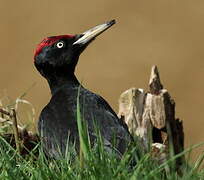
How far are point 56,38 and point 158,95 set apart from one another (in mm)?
954

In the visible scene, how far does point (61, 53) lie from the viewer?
16.0 feet

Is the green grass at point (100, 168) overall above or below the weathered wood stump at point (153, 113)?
above

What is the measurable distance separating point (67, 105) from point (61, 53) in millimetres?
754

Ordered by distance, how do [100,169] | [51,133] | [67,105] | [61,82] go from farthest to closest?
[61,82] → [67,105] → [51,133] → [100,169]

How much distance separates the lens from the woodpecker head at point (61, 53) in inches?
189

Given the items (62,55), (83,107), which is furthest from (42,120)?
(62,55)

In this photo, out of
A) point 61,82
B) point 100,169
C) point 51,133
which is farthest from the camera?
point 61,82

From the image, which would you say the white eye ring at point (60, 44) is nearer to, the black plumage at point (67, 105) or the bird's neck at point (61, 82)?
the black plumage at point (67, 105)

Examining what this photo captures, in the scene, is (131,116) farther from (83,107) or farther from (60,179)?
(60,179)

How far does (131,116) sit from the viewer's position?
172 inches

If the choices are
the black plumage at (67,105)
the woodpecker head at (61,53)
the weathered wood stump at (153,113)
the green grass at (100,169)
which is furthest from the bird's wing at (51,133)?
the green grass at (100,169)

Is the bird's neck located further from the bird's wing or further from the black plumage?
the bird's wing

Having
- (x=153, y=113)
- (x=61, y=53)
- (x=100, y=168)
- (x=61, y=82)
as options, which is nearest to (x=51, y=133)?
(x=153, y=113)

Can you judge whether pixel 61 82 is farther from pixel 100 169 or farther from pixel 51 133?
pixel 100 169
